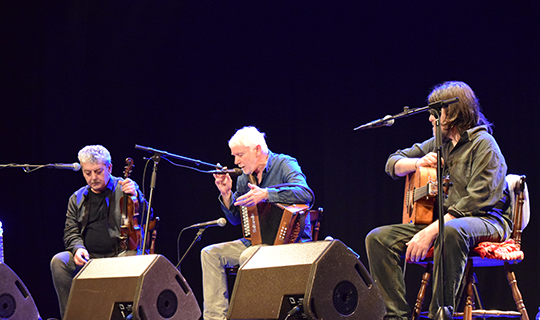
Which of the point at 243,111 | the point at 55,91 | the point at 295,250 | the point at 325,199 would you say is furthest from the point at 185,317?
the point at 55,91

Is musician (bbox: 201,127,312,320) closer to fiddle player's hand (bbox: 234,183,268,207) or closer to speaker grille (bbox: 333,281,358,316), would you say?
fiddle player's hand (bbox: 234,183,268,207)

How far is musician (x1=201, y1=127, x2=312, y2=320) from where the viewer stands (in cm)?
376

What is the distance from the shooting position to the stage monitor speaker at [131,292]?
310cm

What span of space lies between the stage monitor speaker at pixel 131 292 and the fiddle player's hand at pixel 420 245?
4.75ft

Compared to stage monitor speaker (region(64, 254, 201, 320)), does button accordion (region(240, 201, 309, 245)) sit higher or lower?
higher

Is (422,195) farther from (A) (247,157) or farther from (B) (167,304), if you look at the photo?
(B) (167,304)

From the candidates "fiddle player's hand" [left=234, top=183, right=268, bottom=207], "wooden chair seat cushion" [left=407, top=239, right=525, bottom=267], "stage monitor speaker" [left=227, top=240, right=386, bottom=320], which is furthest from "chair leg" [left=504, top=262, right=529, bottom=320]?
"fiddle player's hand" [left=234, top=183, right=268, bottom=207]

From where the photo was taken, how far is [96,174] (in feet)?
15.0

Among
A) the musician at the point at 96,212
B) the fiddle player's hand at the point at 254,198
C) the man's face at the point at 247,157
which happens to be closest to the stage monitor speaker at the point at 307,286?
the fiddle player's hand at the point at 254,198

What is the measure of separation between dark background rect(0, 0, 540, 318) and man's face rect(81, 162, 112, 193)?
1056 mm

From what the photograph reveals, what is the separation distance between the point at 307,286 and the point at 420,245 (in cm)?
80

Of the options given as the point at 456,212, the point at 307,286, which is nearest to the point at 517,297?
the point at 456,212

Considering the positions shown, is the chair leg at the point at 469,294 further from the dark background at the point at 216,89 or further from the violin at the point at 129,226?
the violin at the point at 129,226

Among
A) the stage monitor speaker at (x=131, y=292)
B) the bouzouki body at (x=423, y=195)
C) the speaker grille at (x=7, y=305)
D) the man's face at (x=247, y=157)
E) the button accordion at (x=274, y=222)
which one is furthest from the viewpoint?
the man's face at (x=247, y=157)
